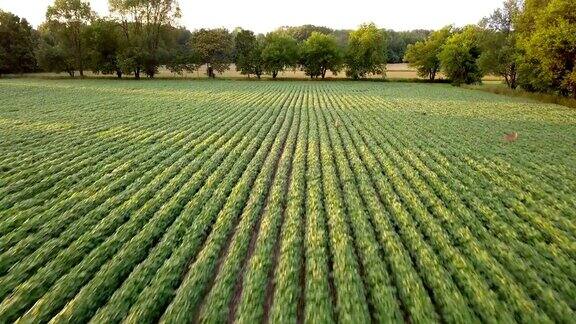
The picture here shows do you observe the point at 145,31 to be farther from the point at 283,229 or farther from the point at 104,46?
the point at 283,229

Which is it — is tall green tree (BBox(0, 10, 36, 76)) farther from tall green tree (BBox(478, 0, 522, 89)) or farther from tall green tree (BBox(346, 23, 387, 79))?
tall green tree (BBox(478, 0, 522, 89))

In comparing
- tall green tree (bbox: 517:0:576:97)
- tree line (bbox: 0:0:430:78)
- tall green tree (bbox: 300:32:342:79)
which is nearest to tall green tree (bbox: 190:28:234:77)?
tree line (bbox: 0:0:430:78)

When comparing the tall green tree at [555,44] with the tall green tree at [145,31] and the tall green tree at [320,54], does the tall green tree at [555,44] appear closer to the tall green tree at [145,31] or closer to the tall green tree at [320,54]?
the tall green tree at [320,54]

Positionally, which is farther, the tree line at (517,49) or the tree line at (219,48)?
the tree line at (219,48)

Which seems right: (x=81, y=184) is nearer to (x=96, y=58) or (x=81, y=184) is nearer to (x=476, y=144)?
(x=476, y=144)

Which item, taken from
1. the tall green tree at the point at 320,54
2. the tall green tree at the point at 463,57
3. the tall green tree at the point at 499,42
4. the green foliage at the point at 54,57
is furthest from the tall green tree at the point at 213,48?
the tall green tree at the point at 499,42

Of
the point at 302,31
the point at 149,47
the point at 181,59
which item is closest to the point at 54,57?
the point at 149,47
